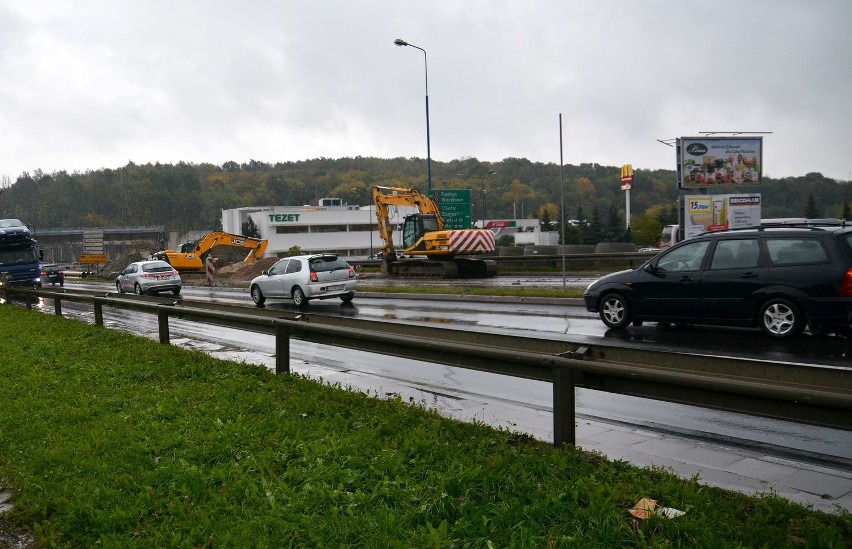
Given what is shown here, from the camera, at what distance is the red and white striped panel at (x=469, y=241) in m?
34.1

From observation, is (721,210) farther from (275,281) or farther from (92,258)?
(92,258)

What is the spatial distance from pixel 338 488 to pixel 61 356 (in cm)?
791

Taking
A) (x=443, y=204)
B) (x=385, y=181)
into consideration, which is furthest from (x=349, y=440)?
(x=385, y=181)

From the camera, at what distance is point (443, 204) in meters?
45.7

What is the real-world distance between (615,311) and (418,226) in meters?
23.9

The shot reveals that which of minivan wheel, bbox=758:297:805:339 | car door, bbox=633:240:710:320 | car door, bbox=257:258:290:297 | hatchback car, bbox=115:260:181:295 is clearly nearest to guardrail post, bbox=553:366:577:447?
minivan wheel, bbox=758:297:805:339

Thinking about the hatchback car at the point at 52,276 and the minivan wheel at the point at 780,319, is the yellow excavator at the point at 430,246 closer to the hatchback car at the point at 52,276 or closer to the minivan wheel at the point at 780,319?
the minivan wheel at the point at 780,319

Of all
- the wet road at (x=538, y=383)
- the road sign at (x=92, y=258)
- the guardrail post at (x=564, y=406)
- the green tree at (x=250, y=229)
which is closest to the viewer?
the guardrail post at (x=564, y=406)

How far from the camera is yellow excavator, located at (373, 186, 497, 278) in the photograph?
3428 cm

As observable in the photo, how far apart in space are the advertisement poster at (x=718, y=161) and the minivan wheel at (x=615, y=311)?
21.6m

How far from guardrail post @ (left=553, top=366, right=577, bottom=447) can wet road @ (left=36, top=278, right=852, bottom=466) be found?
1052 millimetres

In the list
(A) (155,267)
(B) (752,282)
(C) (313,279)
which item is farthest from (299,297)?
(B) (752,282)

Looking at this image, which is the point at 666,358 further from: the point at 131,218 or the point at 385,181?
the point at 131,218

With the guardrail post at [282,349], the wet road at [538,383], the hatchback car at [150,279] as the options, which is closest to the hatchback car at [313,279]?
the wet road at [538,383]
